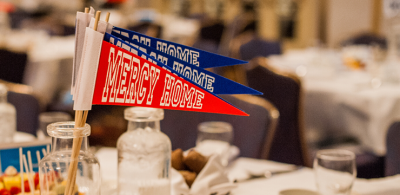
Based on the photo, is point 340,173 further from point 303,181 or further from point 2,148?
point 2,148

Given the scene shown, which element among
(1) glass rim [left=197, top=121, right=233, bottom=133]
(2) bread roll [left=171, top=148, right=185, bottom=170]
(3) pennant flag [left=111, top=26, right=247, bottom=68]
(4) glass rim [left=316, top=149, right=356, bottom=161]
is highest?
(3) pennant flag [left=111, top=26, right=247, bottom=68]

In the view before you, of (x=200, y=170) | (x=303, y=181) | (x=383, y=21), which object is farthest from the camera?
(x=383, y=21)

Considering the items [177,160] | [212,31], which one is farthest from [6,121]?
[212,31]

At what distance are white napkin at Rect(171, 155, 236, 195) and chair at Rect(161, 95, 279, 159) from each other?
617mm

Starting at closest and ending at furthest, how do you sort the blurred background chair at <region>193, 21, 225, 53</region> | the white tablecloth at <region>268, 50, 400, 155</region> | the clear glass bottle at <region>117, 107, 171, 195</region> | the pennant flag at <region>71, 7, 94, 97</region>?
the pennant flag at <region>71, 7, 94, 97</region>, the clear glass bottle at <region>117, 107, 171, 195</region>, the white tablecloth at <region>268, 50, 400, 155</region>, the blurred background chair at <region>193, 21, 225, 53</region>

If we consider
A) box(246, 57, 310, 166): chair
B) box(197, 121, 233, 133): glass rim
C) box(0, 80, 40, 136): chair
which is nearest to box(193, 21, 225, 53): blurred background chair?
box(246, 57, 310, 166): chair

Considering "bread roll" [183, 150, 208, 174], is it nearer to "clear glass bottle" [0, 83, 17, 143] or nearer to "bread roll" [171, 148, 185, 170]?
"bread roll" [171, 148, 185, 170]

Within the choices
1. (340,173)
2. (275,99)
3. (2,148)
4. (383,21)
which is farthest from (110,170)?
(383,21)

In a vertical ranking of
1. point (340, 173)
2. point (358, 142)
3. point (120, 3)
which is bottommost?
point (358, 142)

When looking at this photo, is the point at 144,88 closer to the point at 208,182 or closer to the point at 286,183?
the point at 208,182

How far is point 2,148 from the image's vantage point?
33.0 inches

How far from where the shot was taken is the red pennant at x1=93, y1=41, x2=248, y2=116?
0.56m

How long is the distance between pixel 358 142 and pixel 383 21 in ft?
15.2

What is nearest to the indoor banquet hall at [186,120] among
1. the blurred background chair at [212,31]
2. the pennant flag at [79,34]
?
the pennant flag at [79,34]
